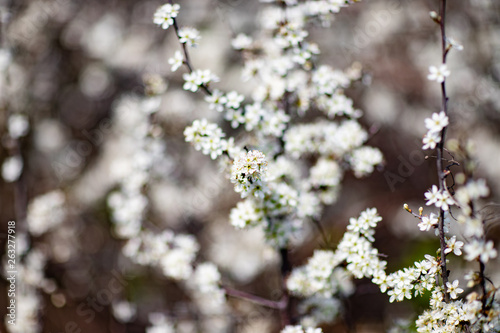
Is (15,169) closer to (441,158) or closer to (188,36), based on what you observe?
(188,36)

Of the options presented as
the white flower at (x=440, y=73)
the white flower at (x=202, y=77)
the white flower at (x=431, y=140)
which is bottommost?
the white flower at (x=431, y=140)

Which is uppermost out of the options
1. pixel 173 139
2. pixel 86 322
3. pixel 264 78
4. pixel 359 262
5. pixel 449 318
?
pixel 173 139

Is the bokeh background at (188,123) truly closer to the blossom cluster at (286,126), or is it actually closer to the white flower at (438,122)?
the blossom cluster at (286,126)

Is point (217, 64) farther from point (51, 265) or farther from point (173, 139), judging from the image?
point (51, 265)

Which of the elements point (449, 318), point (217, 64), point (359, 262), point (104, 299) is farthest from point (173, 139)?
point (449, 318)

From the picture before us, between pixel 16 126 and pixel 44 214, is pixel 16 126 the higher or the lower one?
the higher one

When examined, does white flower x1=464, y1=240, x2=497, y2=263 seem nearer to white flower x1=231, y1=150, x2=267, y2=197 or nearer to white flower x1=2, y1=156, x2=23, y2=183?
white flower x1=231, y1=150, x2=267, y2=197

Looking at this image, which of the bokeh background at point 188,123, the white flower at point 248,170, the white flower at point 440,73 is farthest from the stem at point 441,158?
the bokeh background at point 188,123

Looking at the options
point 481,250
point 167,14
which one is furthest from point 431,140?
point 167,14
